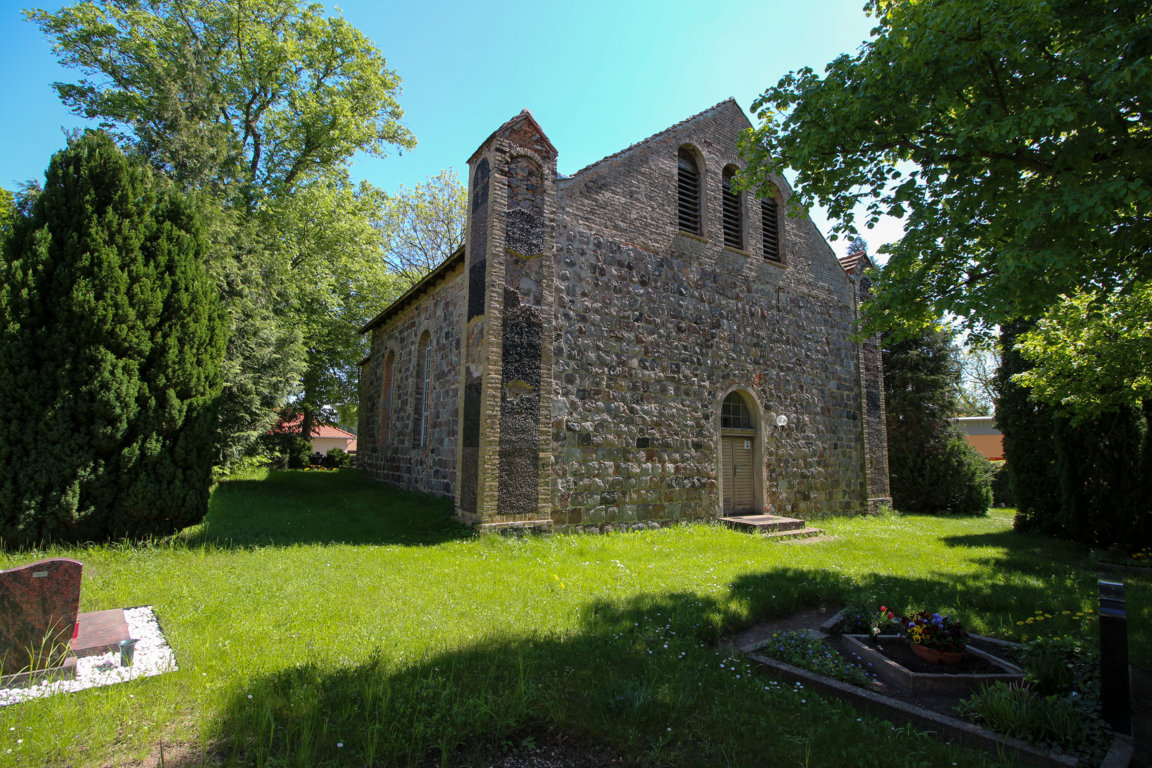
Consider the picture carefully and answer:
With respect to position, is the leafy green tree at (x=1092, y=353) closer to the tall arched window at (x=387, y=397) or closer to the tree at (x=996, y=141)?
the tree at (x=996, y=141)

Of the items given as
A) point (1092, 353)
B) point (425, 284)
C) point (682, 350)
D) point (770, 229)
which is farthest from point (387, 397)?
point (1092, 353)

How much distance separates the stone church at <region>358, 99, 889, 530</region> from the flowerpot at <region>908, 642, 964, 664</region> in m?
6.01

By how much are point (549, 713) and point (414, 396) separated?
464 inches

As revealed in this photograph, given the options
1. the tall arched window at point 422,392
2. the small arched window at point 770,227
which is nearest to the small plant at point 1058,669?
the small arched window at point 770,227

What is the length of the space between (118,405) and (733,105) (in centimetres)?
1422

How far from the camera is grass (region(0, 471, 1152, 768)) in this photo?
124 inches

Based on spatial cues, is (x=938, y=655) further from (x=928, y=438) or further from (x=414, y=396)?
(x=928, y=438)

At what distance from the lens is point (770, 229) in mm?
14445

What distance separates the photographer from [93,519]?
7125mm

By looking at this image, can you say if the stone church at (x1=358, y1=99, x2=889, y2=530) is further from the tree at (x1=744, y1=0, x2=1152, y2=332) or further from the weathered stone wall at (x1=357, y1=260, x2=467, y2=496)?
the tree at (x1=744, y1=0, x2=1152, y2=332)

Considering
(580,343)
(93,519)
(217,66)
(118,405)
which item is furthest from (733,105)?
(217,66)

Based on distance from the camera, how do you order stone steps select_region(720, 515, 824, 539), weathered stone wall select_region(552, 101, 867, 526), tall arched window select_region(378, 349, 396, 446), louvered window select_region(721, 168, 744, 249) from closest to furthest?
weathered stone wall select_region(552, 101, 867, 526) < stone steps select_region(720, 515, 824, 539) < louvered window select_region(721, 168, 744, 249) < tall arched window select_region(378, 349, 396, 446)

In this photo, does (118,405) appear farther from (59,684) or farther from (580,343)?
(580,343)

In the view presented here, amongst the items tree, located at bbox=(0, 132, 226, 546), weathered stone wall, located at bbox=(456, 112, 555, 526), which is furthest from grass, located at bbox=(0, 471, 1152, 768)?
weathered stone wall, located at bbox=(456, 112, 555, 526)
